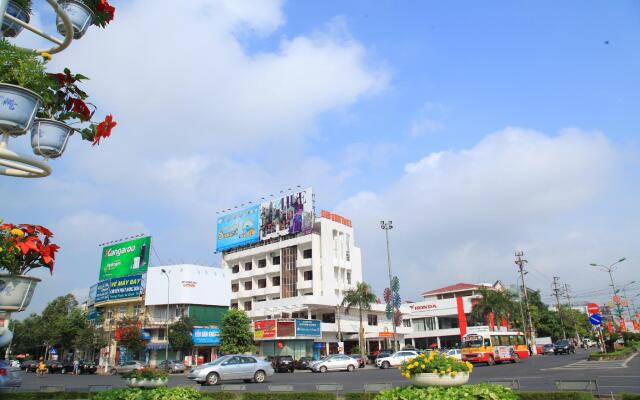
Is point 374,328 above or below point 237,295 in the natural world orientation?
below

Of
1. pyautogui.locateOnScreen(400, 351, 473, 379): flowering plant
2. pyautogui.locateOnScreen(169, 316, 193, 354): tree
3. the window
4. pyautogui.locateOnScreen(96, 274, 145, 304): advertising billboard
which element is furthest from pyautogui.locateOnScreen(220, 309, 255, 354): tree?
pyautogui.locateOnScreen(400, 351, 473, 379): flowering plant

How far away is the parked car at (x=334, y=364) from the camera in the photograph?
38.2 metres

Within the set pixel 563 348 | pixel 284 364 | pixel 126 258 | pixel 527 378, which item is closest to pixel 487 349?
pixel 284 364

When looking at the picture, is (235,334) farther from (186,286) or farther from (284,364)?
(186,286)

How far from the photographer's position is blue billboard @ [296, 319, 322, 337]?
48.4 metres

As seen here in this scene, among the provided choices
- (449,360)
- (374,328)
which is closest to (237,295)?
(374,328)

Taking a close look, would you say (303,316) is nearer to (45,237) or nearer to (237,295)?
(237,295)

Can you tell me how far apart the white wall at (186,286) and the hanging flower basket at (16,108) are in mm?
50521

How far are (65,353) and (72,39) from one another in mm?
75915

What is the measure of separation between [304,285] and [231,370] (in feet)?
118

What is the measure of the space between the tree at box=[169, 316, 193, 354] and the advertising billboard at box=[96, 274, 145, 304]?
7374 millimetres

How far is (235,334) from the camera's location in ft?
155

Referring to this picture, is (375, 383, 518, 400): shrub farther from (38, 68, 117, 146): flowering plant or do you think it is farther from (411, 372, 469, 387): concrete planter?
(38, 68, 117, 146): flowering plant

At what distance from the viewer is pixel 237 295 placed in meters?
65.2
